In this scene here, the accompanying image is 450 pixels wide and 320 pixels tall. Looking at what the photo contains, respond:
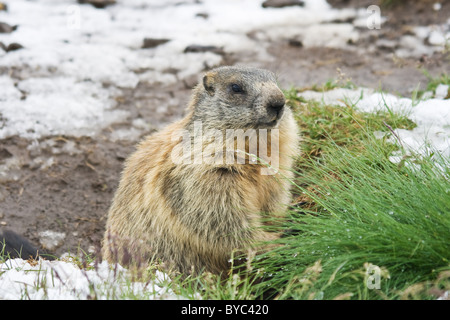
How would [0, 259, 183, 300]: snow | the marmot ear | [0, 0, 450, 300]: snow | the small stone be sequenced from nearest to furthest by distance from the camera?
[0, 259, 183, 300]: snow < the marmot ear < [0, 0, 450, 300]: snow < the small stone

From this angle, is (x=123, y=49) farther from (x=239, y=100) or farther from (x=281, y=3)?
(x=239, y=100)

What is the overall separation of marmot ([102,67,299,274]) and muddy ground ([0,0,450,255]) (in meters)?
1.25

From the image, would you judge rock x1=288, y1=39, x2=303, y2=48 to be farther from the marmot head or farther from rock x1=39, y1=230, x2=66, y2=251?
rock x1=39, y1=230, x2=66, y2=251

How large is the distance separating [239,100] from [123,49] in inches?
184

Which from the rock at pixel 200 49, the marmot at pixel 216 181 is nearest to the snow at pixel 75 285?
the marmot at pixel 216 181

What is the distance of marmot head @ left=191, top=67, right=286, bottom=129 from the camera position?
424 centimetres

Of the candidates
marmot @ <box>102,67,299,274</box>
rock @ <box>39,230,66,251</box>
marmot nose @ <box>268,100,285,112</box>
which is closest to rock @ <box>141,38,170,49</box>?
rock @ <box>39,230,66,251</box>

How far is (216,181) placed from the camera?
4.27 metres

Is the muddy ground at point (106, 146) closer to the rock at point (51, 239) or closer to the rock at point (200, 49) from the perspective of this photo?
the rock at point (51, 239)

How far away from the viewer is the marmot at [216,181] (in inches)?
167

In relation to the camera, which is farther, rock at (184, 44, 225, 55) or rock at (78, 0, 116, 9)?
rock at (78, 0, 116, 9)

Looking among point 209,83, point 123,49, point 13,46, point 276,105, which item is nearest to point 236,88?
point 209,83
